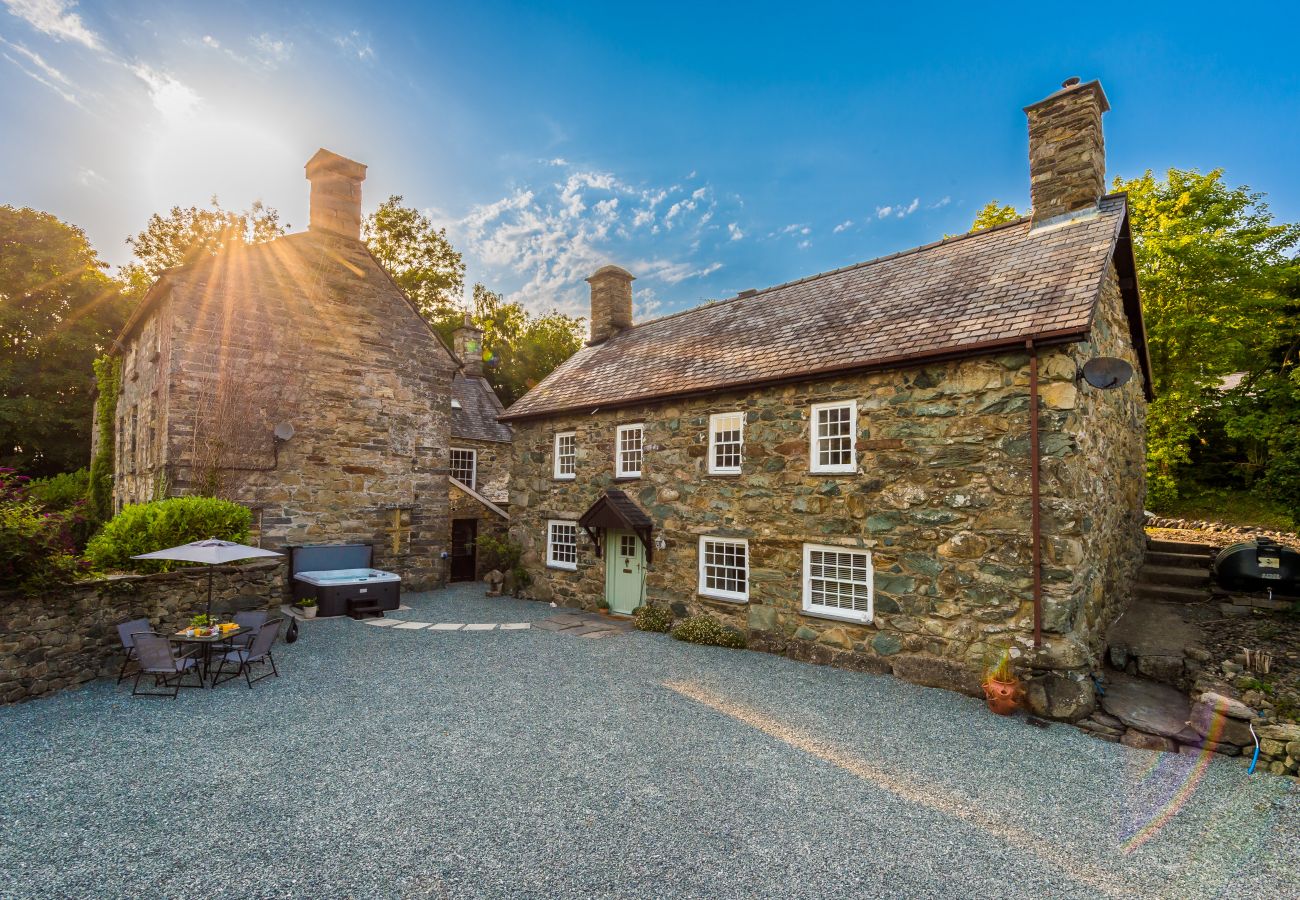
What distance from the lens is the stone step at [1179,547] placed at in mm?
15037

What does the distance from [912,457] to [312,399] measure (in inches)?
601

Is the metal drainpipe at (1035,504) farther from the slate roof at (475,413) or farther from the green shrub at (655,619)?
the slate roof at (475,413)

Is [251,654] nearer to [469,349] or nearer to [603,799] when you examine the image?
[603,799]

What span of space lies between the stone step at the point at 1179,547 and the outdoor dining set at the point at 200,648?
20593mm

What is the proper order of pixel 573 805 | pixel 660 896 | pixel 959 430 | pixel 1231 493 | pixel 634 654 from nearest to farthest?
pixel 660 896
pixel 573 805
pixel 959 430
pixel 634 654
pixel 1231 493

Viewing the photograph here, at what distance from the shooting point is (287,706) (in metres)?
8.16

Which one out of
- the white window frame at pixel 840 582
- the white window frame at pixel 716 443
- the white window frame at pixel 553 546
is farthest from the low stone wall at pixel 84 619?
the white window frame at pixel 840 582

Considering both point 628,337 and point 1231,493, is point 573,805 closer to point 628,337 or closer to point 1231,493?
point 628,337

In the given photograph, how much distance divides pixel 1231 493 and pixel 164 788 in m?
31.4

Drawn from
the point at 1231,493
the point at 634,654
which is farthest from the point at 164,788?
the point at 1231,493

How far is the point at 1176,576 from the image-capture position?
44.9ft

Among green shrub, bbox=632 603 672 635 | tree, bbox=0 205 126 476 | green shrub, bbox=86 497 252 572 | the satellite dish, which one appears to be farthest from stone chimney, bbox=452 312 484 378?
the satellite dish

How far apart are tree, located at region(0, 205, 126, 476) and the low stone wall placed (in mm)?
23201

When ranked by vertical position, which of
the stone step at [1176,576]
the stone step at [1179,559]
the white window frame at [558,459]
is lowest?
the stone step at [1176,576]
